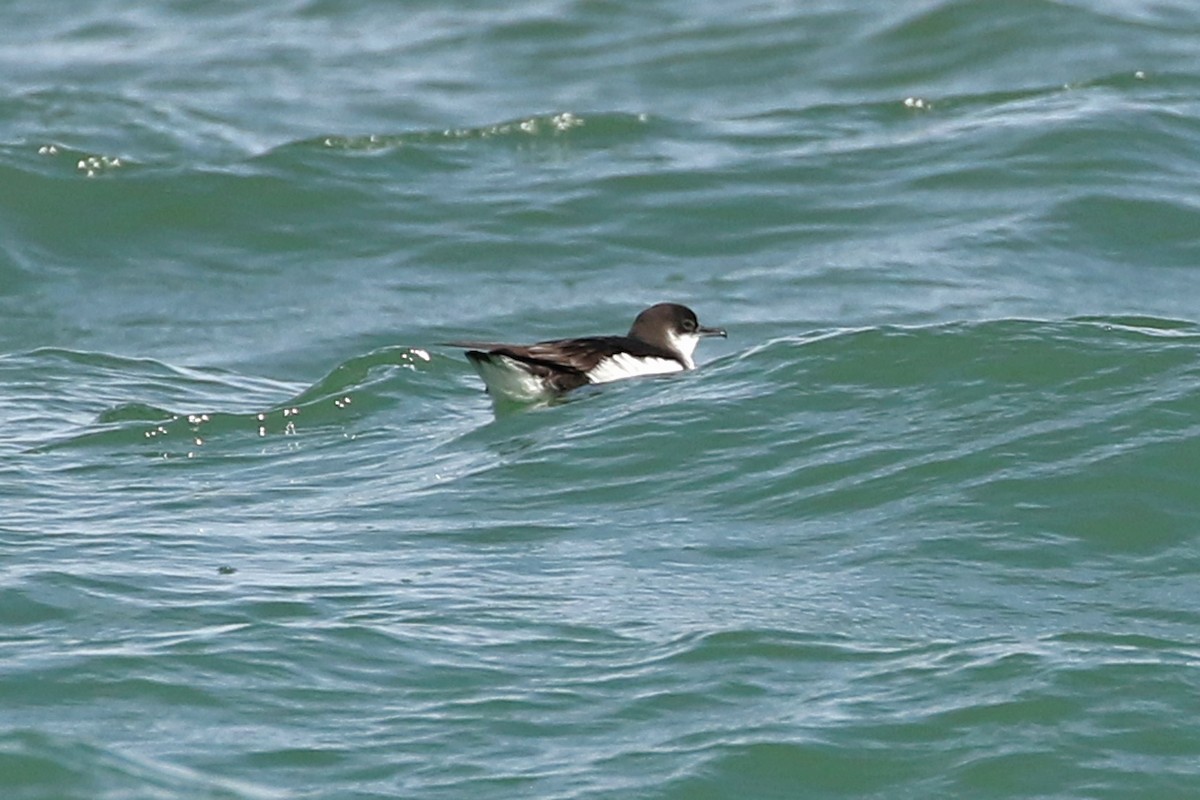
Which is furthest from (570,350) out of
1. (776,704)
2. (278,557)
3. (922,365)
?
(776,704)

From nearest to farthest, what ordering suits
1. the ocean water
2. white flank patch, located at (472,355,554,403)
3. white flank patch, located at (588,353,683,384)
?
1. the ocean water
2. white flank patch, located at (472,355,554,403)
3. white flank patch, located at (588,353,683,384)

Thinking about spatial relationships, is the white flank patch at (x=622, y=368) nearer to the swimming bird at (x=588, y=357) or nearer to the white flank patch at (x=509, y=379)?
the swimming bird at (x=588, y=357)

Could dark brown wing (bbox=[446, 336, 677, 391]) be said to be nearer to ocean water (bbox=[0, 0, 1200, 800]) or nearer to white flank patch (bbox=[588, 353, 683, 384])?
white flank patch (bbox=[588, 353, 683, 384])

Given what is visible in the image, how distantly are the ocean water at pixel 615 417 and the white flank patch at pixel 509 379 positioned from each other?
0.45ft

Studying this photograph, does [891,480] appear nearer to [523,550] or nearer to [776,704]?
[523,550]

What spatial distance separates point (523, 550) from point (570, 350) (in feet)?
10.8

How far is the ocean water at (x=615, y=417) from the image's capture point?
21.5ft

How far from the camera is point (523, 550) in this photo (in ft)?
27.8

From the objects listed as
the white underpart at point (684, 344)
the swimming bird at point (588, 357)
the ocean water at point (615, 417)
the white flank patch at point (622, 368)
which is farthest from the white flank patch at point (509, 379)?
the white underpart at point (684, 344)

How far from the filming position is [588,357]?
11719mm

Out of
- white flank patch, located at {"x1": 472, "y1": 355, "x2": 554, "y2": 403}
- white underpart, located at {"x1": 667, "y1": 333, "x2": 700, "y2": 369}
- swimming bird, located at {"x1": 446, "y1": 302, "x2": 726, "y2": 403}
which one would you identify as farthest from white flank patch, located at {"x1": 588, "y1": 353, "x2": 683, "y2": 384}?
white flank patch, located at {"x1": 472, "y1": 355, "x2": 554, "y2": 403}

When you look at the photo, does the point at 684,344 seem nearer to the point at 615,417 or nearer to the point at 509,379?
the point at 509,379

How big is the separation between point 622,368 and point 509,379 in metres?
0.91

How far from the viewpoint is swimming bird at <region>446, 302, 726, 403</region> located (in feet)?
36.7
